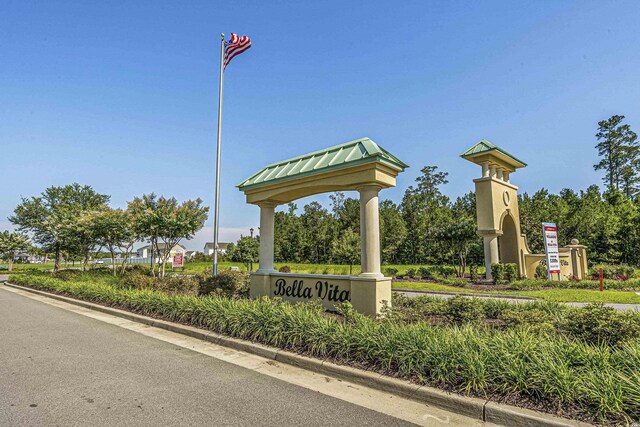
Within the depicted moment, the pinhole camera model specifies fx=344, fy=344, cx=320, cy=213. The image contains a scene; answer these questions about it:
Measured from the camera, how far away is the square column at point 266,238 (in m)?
10.5

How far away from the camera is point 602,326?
17.3 feet

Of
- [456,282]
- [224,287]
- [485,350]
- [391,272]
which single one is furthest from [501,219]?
[485,350]

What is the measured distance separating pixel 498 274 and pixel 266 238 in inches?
555

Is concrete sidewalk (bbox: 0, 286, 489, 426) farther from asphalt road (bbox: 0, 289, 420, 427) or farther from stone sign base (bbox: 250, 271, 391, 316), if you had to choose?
stone sign base (bbox: 250, 271, 391, 316)

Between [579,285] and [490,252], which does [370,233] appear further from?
[490,252]

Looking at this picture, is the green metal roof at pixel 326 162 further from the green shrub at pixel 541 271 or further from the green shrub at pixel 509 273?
the green shrub at pixel 541 271

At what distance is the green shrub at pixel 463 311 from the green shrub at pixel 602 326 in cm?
146

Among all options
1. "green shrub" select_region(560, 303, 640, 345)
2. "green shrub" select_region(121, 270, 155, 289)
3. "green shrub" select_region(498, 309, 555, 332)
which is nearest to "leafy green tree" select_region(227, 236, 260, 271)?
"green shrub" select_region(121, 270, 155, 289)

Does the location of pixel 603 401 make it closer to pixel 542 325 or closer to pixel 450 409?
pixel 450 409

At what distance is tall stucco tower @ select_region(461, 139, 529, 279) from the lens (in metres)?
19.1

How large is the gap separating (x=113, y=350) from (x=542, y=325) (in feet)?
25.4

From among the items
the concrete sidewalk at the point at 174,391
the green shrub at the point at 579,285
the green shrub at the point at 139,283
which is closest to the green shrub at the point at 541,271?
the green shrub at the point at 579,285

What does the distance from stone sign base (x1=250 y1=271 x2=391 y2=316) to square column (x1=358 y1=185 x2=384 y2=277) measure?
273 mm

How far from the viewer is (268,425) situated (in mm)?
3617
